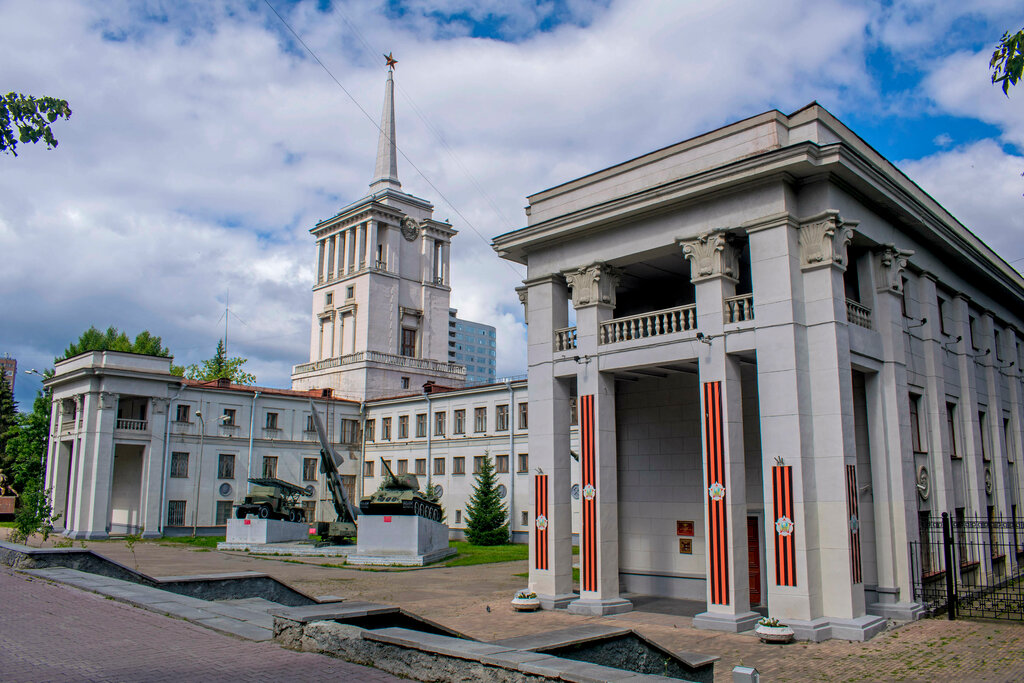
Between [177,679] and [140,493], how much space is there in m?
43.2

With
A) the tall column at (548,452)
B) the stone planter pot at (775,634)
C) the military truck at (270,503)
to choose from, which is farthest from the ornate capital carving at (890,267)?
the military truck at (270,503)

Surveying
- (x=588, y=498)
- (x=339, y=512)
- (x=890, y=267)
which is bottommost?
(x=339, y=512)

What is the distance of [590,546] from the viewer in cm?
1802

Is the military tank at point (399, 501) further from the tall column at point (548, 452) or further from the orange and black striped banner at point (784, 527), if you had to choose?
the orange and black striped banner at point (784, 527)

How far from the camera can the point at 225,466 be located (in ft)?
159

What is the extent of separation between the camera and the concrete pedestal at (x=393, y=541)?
29.4 metres

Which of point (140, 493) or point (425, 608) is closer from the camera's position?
point (425, 608)

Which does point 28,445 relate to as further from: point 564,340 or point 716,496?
point 716,496

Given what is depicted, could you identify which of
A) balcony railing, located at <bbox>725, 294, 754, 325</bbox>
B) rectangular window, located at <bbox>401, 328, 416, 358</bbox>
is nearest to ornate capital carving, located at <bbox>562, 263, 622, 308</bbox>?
balcony railing, located at <bbox>725, 294, 754, 325</bbox>

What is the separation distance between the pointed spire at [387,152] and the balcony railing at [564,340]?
51.1m

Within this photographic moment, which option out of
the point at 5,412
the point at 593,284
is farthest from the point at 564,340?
the point at 5,412

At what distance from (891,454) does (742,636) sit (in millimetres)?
5555

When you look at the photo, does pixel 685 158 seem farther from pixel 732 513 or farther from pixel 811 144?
pixel 732 513

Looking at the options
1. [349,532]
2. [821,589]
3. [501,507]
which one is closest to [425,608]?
[821,589]
